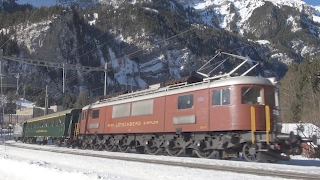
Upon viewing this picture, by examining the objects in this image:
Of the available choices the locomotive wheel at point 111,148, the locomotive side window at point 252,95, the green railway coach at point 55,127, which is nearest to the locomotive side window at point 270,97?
the locomotive side window at point 252,95

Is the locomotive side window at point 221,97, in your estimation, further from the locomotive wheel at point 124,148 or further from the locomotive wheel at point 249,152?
the locomotive wheel at point 124,148

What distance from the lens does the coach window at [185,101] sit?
637 inches

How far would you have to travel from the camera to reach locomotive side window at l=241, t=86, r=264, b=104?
1427cm

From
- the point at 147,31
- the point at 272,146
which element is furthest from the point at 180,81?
the point at 147,31

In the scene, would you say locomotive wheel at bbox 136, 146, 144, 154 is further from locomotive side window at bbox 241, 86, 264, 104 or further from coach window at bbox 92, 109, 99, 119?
locomotive side window at bbox 241, 86, 264, 104

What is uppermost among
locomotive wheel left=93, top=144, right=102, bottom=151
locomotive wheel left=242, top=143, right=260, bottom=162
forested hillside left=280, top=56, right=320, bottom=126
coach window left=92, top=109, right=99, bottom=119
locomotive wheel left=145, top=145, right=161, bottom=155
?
forested hillside left=280, top=56, right=320, bottom=126

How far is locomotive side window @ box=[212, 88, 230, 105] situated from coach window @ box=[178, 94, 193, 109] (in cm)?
141

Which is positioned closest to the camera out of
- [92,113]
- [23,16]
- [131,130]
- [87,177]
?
[87,177]

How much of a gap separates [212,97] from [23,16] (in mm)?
178528

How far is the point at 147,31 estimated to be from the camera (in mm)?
199000

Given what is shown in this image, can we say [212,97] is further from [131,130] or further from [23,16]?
[23,16]

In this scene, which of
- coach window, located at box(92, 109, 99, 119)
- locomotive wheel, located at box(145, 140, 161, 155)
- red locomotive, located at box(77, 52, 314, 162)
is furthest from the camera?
coach window, located at box(92, 109, 99, 119)

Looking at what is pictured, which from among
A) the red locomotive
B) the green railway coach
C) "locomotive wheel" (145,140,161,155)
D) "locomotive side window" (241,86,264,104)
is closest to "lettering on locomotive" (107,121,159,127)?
the red locomotive

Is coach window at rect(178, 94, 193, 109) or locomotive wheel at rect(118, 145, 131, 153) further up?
coach window at rect(178, 94, 193, 109)
